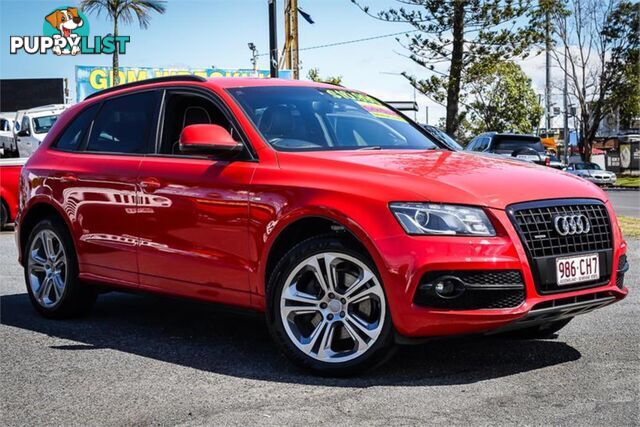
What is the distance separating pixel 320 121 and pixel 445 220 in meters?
1.55

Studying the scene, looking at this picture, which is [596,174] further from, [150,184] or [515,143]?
[150,184]

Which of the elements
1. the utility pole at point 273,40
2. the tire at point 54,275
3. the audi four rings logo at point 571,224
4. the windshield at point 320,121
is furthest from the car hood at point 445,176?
the utility pole at point 273,40

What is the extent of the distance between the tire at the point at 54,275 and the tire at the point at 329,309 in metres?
2.22

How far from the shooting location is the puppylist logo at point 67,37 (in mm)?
46281

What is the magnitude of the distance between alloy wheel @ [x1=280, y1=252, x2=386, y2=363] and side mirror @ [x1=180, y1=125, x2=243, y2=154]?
90cm

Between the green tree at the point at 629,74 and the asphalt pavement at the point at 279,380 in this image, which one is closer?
the asphalt pavement at the point at 279,380

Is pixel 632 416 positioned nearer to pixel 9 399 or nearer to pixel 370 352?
pixel 370 352

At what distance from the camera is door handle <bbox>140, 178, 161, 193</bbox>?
572 cm

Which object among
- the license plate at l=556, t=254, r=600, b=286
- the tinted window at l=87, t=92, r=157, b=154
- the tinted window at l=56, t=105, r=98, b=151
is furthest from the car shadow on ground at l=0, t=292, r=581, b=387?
the tinted window at l=56, t=105, r=98, b=151

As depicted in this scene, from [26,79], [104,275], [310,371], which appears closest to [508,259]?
[310,371]

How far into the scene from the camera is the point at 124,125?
639 cm

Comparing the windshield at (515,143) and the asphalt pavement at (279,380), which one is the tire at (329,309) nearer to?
the asphalt pavement at (279,380)

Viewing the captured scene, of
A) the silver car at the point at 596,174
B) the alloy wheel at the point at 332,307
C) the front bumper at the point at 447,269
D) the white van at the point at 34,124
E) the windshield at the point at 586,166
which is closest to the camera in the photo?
the front bumper at the point at 447,269

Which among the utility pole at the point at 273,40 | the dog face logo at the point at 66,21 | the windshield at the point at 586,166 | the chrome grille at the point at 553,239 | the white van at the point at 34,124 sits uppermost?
the dog face logo at the point at 66,21
